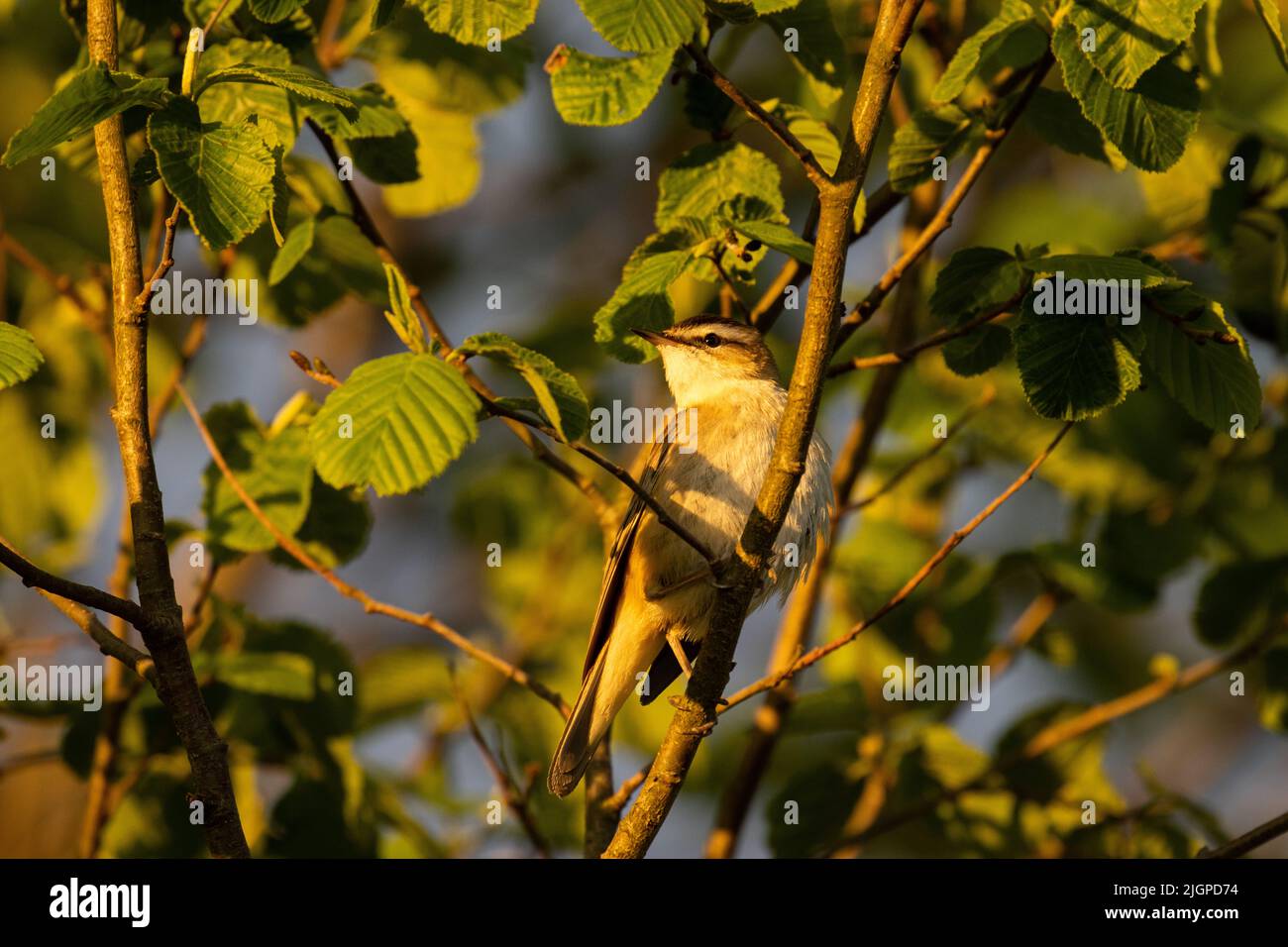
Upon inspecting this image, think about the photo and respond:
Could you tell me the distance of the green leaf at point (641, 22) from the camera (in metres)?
2.87

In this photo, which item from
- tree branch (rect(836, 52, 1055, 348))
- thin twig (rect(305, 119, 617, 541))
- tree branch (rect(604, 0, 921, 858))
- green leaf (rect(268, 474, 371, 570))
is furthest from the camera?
green leaf (rect(268, 474, 371, 570))

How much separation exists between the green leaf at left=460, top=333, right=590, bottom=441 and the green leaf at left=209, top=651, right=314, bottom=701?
1670 millimetres

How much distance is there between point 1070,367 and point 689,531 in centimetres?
156

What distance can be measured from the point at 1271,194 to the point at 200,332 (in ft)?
11.4

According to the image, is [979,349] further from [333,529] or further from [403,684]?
[403,684]

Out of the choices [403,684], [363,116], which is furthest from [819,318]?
[403,684]

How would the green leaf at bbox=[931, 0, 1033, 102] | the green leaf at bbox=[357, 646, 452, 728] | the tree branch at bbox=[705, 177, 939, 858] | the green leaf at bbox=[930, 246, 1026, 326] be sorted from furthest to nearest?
the green leaf at bbox=[357, 646, 452, 728] → the tree branch at bbox=[705, 177, 939, 858] → the green leaf at bbox=[930, 246, 1026, 326] → the green leaf at bbox=[931, 0, 1033, 102]

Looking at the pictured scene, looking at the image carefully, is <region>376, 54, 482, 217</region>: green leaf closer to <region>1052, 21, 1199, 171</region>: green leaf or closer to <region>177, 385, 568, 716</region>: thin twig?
<region>177, 385, 568, 716</region>: thin twig

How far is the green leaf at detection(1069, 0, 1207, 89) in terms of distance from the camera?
290 cm

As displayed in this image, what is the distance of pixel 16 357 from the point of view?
2.73m

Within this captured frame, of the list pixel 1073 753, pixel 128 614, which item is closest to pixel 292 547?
pixel 128 614

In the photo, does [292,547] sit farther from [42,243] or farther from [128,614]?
[42,243]

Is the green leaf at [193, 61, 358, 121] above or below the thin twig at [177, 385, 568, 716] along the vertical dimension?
above

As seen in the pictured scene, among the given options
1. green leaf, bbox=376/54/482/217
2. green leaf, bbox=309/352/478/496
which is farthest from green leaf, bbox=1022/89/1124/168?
green leaf, bbox=309/352/478/496
